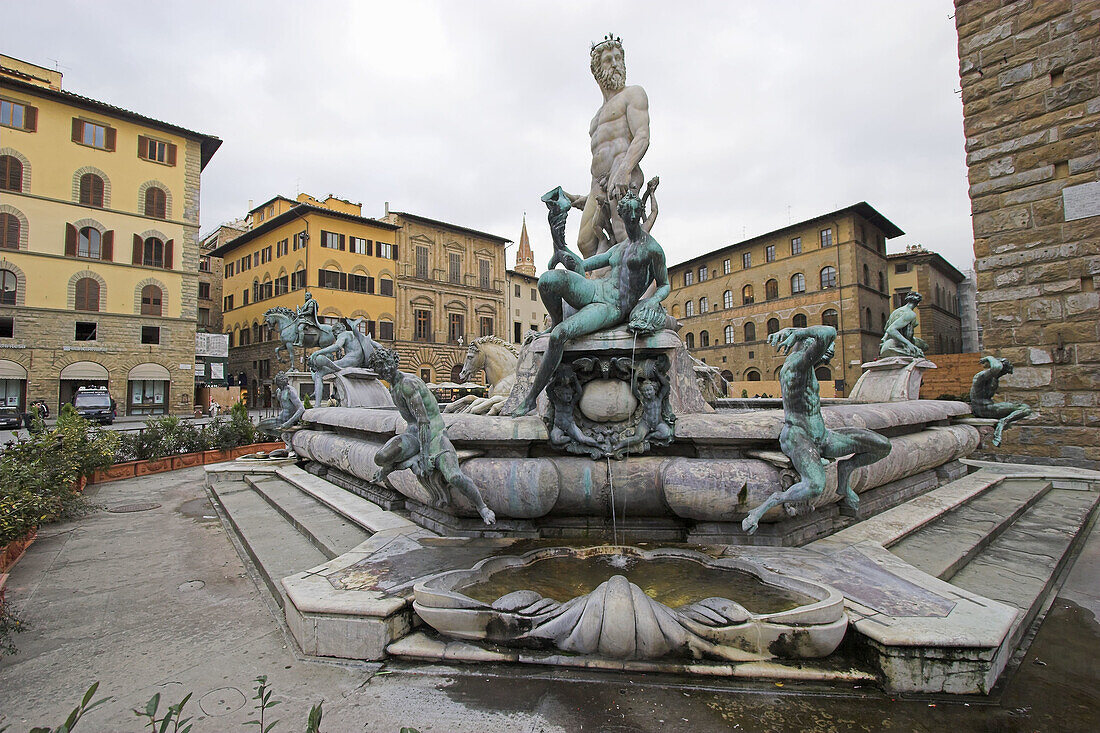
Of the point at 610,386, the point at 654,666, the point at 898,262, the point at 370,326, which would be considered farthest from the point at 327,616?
the point at 898,262

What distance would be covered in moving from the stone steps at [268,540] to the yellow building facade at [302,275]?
32836 millimetres

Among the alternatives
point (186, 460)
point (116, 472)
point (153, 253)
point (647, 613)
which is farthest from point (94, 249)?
point (647, 613)

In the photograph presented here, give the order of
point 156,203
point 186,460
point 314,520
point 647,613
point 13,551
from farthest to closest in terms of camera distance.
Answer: point 156,203 < point 186,460 < point 314,520 < point 13,551 < point 647,613

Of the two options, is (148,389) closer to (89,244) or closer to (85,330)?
(85,330)

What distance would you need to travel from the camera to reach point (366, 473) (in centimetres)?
524

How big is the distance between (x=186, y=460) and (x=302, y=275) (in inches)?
1279

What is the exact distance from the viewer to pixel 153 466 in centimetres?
878

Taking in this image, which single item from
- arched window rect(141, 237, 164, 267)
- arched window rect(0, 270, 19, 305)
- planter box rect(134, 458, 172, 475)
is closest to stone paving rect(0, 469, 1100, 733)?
planter box rect(134, 458, 172, 475)

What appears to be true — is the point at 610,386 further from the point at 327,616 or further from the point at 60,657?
the point at 60,657

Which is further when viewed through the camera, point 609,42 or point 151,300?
point 151,300

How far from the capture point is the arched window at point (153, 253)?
3127 cm

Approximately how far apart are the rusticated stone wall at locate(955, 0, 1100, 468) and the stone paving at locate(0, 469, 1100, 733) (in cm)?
771

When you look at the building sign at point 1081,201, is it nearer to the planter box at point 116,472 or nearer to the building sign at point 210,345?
the planter box at point 116,472

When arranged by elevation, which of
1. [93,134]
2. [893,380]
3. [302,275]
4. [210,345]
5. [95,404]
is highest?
[93,134]
